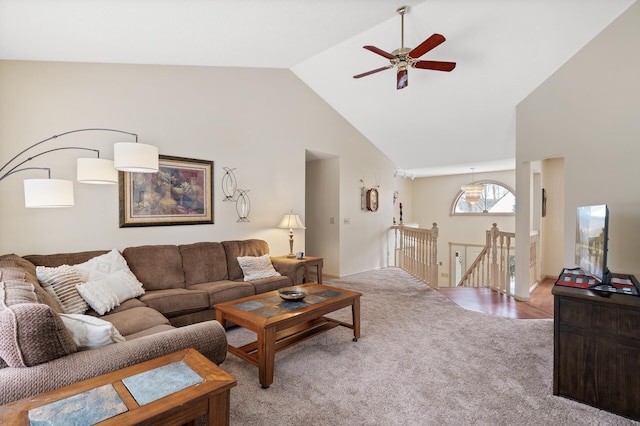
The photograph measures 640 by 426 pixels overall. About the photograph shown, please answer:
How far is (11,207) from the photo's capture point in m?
2.86

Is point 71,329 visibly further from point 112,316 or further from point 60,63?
point 60,63

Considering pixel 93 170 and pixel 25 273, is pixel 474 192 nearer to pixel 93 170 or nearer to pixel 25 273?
pixel 93 170

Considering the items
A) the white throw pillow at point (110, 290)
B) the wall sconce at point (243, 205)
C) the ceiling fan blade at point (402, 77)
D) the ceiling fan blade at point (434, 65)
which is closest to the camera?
the white throw pillow at point (110, 290)

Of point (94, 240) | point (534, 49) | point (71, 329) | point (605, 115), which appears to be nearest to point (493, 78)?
point (534, 49)

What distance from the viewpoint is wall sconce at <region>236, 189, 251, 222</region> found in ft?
14.6

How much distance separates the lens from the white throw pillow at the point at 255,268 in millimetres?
3875

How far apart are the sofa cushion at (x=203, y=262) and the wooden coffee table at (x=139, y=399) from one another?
2254 mm

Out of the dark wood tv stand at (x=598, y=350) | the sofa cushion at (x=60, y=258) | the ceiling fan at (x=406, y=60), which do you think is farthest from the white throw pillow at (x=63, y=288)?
the dark wood tv stand at (x=598, y=350)

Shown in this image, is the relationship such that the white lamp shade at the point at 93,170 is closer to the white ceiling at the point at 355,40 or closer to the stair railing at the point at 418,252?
the white ceiling at the point at 355,40

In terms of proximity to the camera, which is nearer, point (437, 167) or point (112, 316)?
A: point (112, 316)

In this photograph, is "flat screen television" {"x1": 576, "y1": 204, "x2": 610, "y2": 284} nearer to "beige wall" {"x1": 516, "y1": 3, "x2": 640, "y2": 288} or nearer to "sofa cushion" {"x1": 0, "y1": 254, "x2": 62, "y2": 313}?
"beige wall" {"x1": 516, "y1": 3, "x2": 640, "y2": 288}

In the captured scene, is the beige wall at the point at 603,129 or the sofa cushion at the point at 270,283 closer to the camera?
the beige wall at the point at 603,129

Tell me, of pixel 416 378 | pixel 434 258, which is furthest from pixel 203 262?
pixel 434 258

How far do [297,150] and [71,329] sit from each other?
414 cm
